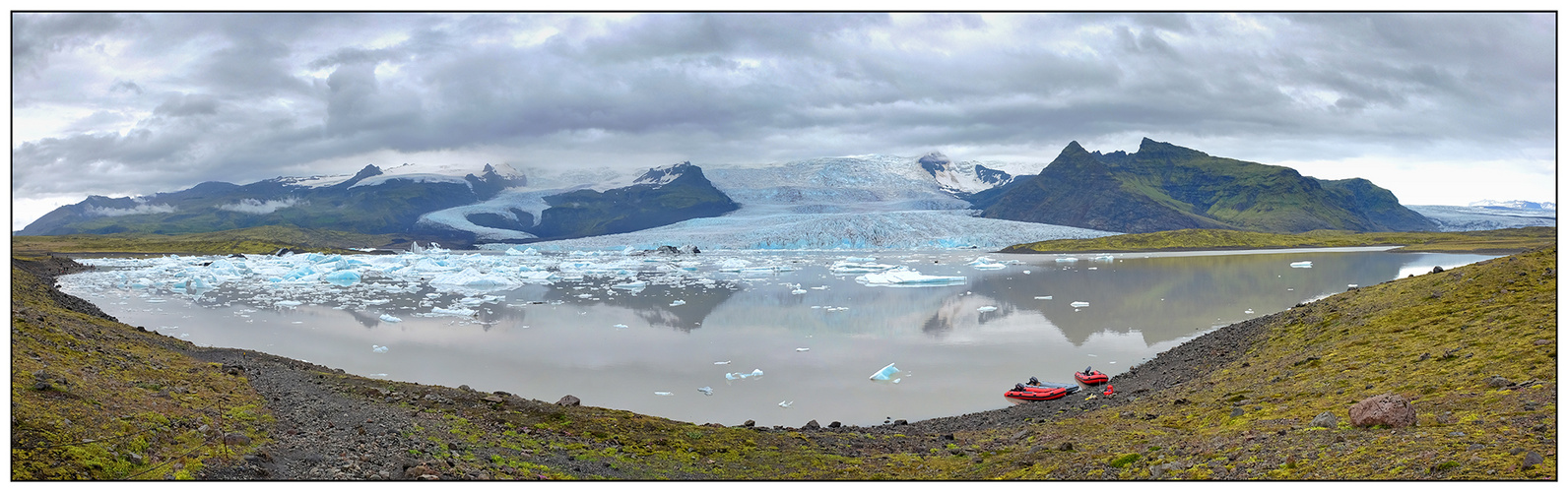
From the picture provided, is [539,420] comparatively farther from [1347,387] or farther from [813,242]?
[813,242]

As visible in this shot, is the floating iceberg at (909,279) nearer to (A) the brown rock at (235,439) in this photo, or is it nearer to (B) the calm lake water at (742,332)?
(B) the calm lake water at (742,332)

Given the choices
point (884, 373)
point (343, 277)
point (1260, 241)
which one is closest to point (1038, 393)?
point (884, 373)

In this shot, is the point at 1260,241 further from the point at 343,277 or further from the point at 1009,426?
the point at 1009,426

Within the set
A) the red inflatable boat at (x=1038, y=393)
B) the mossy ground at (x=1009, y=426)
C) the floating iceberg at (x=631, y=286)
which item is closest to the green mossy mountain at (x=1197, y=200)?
the floating iceberg at (x=631, y=286)

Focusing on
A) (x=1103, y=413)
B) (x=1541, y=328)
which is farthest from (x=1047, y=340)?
(x=1541, y=328)

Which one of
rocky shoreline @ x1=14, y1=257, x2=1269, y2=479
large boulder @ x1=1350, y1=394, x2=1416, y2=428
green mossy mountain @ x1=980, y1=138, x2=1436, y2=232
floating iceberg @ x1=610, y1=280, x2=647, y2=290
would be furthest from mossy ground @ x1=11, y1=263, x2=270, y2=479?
green mossy mountain @ x1=980, y1=138, x2=1436, y2=232

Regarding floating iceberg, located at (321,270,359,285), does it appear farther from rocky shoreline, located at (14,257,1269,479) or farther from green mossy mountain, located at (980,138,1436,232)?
green mossy mountain, located at (980,138,1436,232)
